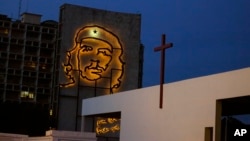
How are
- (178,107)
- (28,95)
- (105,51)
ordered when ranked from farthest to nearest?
(28,95), (105,51), (178,107)

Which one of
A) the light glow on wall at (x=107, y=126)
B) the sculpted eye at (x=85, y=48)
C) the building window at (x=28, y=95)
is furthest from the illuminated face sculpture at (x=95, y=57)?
the building window at (x=28, y=95)

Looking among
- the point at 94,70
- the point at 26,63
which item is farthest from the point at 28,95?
the point at 94,70

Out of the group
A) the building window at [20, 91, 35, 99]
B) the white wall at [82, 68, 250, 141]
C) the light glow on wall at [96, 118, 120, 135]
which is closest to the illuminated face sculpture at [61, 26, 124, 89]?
the light glow on wall at [96, 118, 120, 135]

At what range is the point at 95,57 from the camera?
35.3 metres

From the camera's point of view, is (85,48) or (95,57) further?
(95,57)

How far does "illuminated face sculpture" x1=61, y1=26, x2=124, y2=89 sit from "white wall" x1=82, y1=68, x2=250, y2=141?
13.4 metres

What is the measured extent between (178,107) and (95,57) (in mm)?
18393

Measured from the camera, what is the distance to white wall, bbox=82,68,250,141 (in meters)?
15.3

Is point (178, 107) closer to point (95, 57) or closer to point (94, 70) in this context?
point (94, 70)

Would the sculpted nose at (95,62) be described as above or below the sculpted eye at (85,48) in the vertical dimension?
below

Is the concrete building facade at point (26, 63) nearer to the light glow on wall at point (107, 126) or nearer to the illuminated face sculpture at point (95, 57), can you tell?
the illuminated face sculpture at point (95, 57)

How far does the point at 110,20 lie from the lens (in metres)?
36.9

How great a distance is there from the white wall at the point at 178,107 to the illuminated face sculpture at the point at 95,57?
44.0 feet

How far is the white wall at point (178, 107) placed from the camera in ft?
50.3
